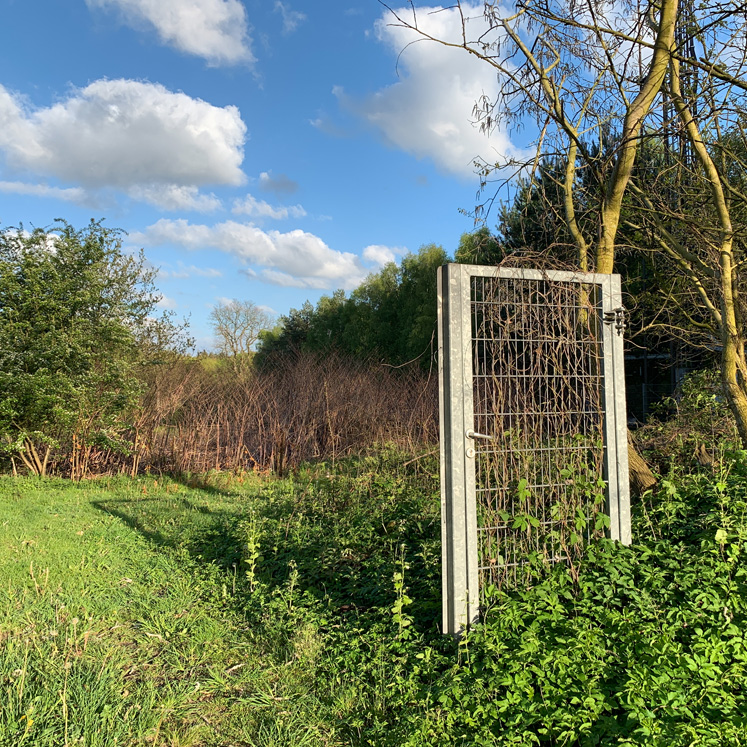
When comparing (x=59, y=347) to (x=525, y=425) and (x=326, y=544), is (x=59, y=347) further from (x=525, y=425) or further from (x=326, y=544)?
(x=525, y=425)

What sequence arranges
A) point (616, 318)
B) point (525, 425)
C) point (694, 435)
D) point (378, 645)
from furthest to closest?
point (694, 435) → point (616, 318) → point (525, 425) → point (378, 645)

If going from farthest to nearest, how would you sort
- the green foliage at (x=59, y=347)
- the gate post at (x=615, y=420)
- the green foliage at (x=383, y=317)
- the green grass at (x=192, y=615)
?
1. the green foliage at (x=383, y=317)
2. the green foliage at (x=59, y=347)
3. the gate post at (x=615, y=420)
4. the green grass at (x=192, y=615)

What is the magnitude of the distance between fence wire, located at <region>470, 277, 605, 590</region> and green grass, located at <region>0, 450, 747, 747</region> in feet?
0.76

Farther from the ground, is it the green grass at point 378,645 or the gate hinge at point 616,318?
the gate hinge at point 616,318

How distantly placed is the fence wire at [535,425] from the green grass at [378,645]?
0.23 meters

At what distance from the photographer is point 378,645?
10.3 feet

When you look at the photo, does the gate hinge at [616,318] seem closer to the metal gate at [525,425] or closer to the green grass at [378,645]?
the metal gate at [525,425]

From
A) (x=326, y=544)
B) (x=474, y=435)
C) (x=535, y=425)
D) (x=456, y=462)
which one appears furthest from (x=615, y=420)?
(x=326, y=544)

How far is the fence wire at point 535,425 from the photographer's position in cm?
336

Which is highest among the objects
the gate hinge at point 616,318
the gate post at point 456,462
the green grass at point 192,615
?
the gate hinge at point 616,318

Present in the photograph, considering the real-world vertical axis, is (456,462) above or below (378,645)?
above

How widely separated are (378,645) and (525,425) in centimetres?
153

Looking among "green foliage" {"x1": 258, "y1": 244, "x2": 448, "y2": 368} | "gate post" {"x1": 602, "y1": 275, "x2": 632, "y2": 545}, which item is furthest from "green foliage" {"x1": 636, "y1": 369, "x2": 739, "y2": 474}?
"green foliage" {"x1": 258, "y1": 244, "x2": 448, "y2": 368}

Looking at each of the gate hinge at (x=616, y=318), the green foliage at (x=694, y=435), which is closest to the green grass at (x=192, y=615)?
the gate hinge at (x=616, y=318)
